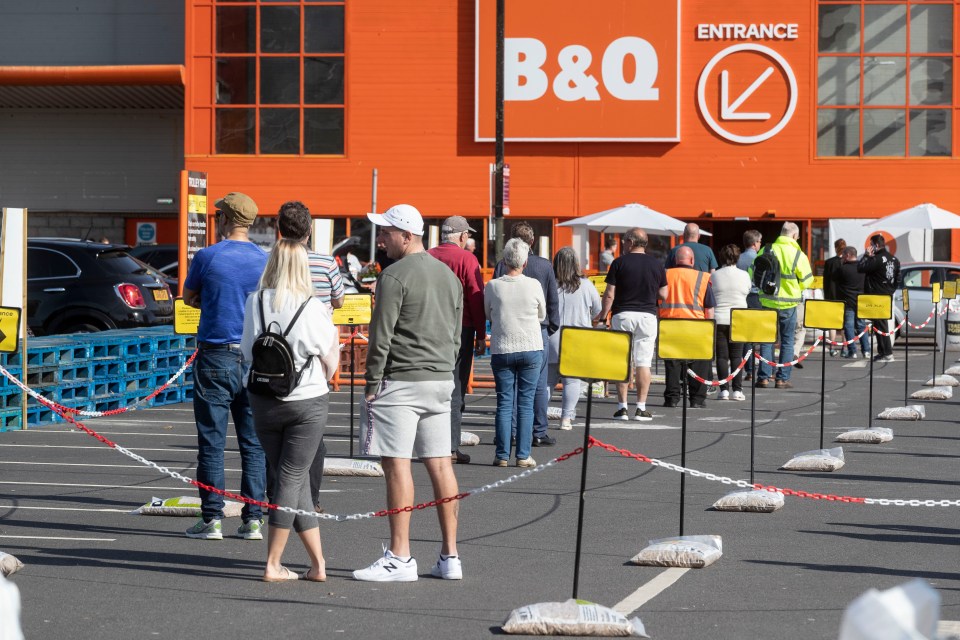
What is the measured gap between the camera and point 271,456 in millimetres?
6906

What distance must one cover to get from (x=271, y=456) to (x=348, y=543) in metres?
1.26

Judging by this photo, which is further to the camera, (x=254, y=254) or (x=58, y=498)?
(x=58, y=498)

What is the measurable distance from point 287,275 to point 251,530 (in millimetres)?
1881

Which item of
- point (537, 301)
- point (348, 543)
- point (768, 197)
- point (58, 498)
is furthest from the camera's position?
point (768, 197)

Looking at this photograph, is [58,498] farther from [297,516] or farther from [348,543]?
[297,516]

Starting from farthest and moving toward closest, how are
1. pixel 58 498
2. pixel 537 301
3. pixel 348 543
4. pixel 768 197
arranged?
pixel 768 197, pixel 537 301, pixel 58 498, pixel 348 543

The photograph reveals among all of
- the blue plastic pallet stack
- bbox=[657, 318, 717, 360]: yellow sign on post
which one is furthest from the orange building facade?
bbox=[657, 318, 717, 360]: yellow sign on post

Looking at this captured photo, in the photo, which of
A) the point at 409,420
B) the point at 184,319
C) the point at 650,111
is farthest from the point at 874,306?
the point at 650,111

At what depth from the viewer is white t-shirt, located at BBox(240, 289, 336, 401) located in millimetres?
6820

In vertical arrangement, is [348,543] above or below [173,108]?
below

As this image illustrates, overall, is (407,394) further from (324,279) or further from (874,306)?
(874,306)

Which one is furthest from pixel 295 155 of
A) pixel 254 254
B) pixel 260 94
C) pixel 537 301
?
pixel 254 254

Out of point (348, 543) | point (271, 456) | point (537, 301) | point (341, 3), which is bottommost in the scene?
point (348, 543)

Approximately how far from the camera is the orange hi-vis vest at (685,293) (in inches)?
587
